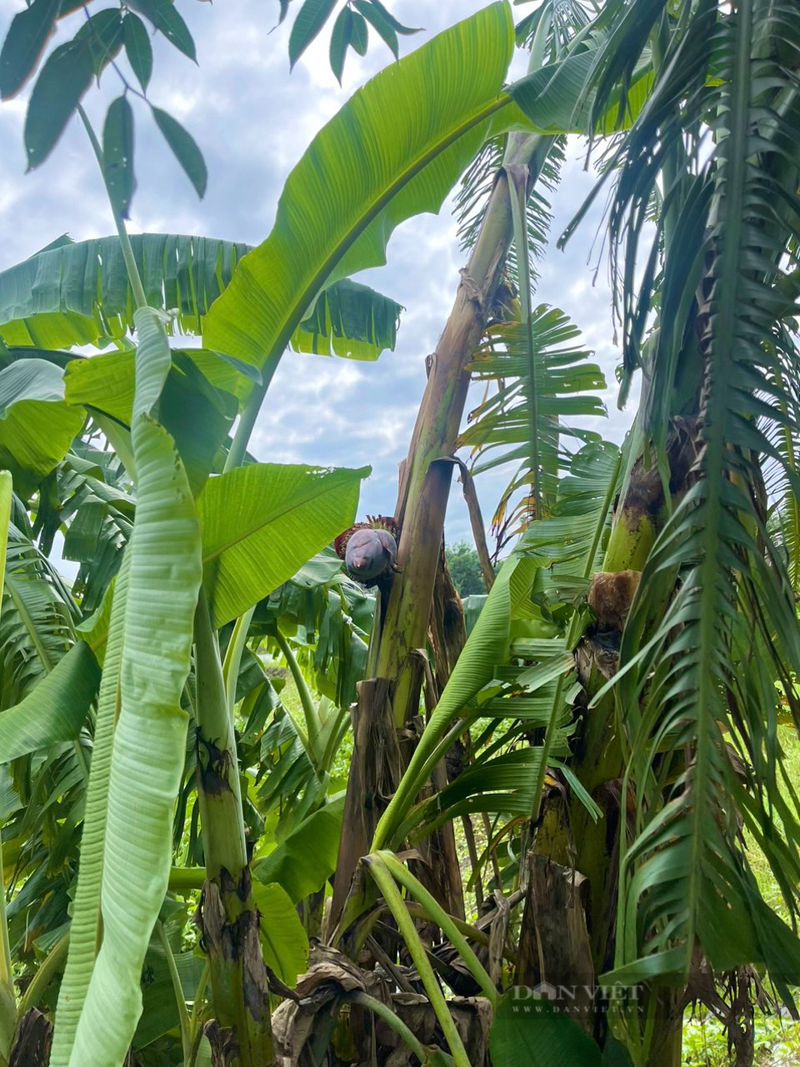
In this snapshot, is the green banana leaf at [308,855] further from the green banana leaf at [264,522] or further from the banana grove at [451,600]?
the green banana leaf at [264,522]

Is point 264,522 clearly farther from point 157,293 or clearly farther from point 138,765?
point 157,293

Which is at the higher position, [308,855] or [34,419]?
[34,419]

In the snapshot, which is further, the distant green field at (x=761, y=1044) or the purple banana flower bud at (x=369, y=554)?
the distant green field at (x=761, y=1044)

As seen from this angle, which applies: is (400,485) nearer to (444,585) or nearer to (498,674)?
(444,585)

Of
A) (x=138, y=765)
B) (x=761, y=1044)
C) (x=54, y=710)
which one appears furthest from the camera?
(x=761, y=1044)

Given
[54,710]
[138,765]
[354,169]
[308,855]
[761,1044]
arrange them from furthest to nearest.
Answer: [761,1044] < [308,855] < [354,169] < [54,710] < [138,765]

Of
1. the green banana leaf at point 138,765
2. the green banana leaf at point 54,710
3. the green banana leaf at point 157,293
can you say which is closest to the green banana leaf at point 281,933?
the green banana leaf at point 54,710

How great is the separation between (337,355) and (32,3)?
1.11 m

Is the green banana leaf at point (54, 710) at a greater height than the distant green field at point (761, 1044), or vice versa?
the green banana leaf at point (54, 710)

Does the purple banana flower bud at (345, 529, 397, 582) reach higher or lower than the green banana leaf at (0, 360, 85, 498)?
lower

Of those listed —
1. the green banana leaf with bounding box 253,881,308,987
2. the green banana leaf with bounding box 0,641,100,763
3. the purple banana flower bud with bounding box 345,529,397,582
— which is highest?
the purple banana flower bud with bounding box 345,529,397,582

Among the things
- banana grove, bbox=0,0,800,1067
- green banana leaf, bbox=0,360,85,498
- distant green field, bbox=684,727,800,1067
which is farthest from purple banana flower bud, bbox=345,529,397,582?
distant green field, bbox=684,727,800,1067

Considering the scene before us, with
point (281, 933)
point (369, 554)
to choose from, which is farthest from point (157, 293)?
point (281, 933)

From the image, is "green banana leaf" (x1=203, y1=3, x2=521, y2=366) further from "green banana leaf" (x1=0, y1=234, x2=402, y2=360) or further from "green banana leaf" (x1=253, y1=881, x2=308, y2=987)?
"green banana leaf" (x1=253, y1=881, x2=308, y2=987)
